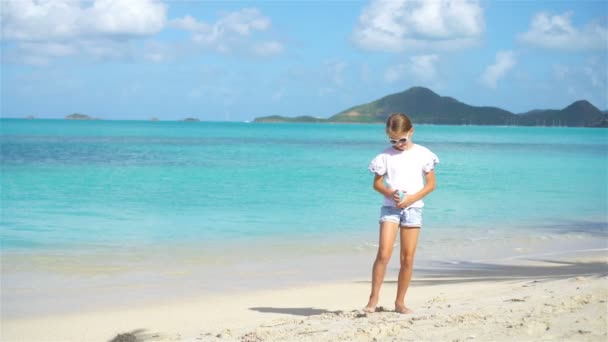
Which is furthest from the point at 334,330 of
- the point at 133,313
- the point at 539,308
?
the point at 133,313

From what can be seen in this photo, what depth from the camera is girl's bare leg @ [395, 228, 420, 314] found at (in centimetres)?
596

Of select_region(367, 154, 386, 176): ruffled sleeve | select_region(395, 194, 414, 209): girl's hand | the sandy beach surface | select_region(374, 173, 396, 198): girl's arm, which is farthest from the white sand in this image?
select_region(367, 154, 386, 176): ruffled sleeve

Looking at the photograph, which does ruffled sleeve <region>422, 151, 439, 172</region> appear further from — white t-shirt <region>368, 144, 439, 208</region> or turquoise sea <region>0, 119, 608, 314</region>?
turquoise sea <region>0, 119, 608, 314</region>

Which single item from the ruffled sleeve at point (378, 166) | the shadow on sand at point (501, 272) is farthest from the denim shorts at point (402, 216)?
the shadow on sand at point (501, 272)

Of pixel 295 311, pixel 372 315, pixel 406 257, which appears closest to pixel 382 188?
pixel 406 257

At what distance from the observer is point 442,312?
5.94 m

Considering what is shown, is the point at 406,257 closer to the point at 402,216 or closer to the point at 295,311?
the point at 402,216

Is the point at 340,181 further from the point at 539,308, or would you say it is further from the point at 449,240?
the point at 539,308

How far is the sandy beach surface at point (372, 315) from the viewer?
5.05 metres

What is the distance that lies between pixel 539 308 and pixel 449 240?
708 centimetres

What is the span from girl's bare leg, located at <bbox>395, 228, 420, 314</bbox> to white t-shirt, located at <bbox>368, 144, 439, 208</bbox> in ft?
0.86

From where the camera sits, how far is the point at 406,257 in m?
6.08

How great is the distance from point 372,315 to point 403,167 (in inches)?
52.0

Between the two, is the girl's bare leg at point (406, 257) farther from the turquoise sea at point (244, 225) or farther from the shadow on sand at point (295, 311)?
the turquoise sea at point (244, 225)
